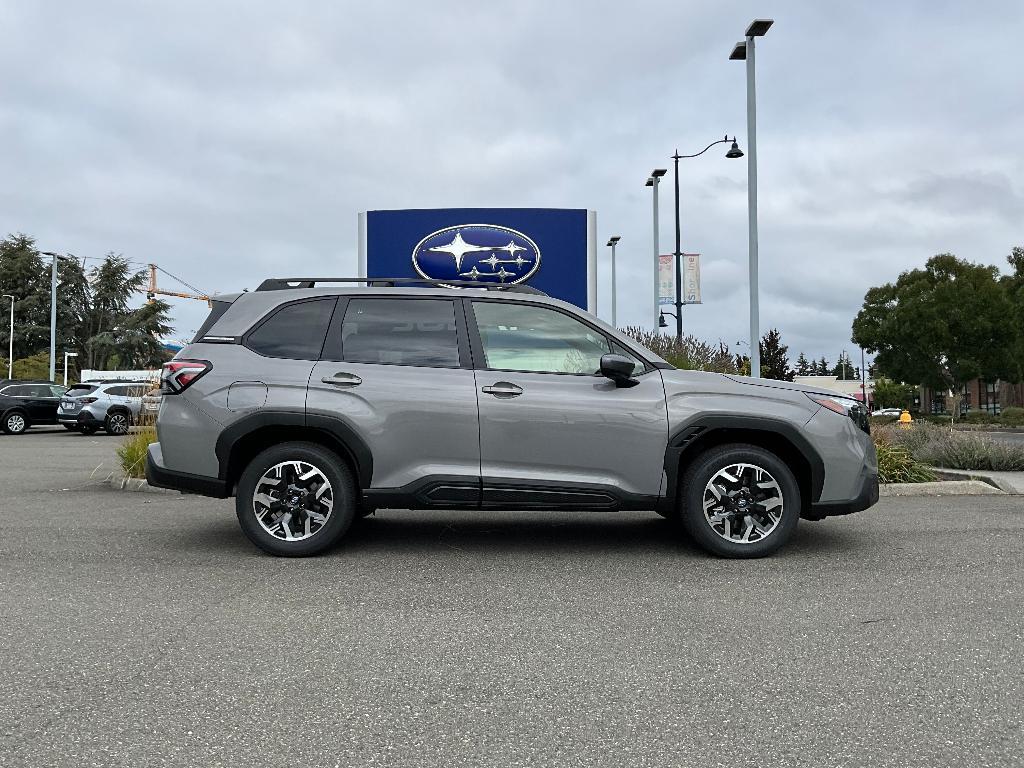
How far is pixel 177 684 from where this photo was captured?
3871 millimetres

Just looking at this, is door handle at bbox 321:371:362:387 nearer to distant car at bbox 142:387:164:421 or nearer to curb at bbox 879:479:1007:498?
curb at bbox 879:479:1007:498

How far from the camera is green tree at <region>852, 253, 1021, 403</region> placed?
4978 cm

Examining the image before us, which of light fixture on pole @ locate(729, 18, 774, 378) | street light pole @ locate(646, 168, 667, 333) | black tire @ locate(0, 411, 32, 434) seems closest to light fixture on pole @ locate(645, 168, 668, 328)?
street light pole @ locate(646, 168, 667, 333)

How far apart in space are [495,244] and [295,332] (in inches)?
337

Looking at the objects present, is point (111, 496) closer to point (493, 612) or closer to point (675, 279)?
point (493, 612)

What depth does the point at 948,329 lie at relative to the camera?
167ft

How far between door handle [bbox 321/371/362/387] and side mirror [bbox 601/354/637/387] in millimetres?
1658

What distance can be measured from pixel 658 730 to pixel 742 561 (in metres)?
3.31

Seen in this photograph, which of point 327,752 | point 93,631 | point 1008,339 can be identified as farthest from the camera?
point 1008,339

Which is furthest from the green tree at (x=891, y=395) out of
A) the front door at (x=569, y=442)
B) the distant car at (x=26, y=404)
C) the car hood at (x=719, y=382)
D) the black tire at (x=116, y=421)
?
the front door at (x=569, y=442)

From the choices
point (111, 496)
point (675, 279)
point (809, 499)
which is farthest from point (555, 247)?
point (675, 279)

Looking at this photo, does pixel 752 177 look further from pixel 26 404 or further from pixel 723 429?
pixel 26 404

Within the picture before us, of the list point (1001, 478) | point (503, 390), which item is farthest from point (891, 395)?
point (503, 390)

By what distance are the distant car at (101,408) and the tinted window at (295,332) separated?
2216 cm
